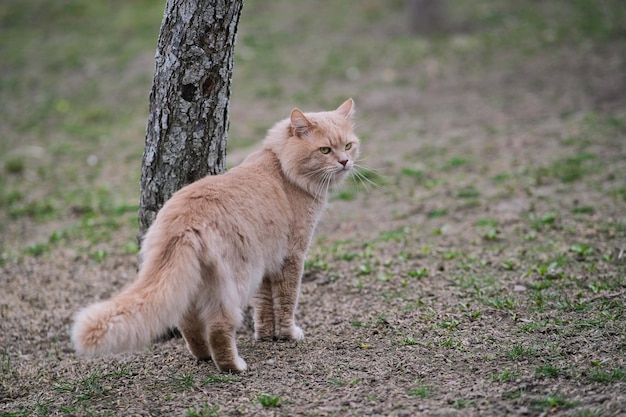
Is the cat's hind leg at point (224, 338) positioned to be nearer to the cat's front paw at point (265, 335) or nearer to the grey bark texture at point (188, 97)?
the cat's front paw at point (265, 335)

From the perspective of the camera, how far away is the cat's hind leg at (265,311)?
458 centimetres

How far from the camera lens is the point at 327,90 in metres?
11.3

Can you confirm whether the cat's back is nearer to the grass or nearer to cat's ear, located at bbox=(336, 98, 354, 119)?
cat's ear, located at bbox=(336, 98, 354, 119)

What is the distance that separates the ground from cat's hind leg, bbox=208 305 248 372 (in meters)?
0.09

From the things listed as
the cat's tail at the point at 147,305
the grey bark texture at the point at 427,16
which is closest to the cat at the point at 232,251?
the cat's tail at the point at 147,305

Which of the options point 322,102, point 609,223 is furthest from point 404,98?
point 609,223

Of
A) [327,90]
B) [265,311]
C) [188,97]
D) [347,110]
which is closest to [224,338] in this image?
[265,311]

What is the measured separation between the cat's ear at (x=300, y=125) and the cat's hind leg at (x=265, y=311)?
1.10 metres

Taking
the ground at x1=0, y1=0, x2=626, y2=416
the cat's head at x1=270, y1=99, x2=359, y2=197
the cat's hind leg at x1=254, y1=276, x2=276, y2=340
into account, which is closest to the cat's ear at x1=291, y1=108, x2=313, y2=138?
the cat's head at x1=270, y1=99, x2=359, y2=197

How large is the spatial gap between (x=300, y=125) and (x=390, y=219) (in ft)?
9.26

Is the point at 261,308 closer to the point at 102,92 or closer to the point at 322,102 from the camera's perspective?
the point at 322,102

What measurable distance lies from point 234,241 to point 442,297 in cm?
192

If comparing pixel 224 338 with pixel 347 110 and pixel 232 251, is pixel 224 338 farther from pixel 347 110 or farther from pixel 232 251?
pixel 347 110

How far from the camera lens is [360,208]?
294 inches
